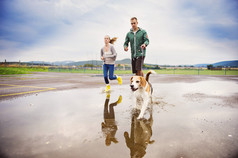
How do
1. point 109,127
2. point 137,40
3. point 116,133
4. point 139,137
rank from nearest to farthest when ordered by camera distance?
point 139,137, point 116,133, point 109,127, point 137,40

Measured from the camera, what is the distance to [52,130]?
7.06 ft

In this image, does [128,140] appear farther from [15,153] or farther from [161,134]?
[15,153]

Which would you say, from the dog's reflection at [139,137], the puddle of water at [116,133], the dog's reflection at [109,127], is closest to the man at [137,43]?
the puddle of water at [116,133]

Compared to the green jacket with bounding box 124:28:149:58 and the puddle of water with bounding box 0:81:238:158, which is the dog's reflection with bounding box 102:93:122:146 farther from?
the green jacket with bounding box 124:28:149:58

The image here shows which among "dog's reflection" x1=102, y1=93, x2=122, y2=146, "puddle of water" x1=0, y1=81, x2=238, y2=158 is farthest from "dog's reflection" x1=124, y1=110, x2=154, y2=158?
"dog's reflection" x1=102, y1=93, x2=122, y2=146

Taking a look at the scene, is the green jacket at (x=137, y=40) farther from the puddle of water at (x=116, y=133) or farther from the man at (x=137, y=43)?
the puddle of water at (x=116, y=133)

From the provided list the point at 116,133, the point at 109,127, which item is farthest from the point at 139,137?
the point at 109,127

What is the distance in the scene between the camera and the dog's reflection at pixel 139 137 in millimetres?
1588

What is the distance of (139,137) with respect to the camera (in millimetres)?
1912

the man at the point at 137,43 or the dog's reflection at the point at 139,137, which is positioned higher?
the man at the point at 137,43

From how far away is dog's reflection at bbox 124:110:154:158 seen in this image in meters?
1.59

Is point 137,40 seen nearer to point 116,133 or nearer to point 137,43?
point 137,43

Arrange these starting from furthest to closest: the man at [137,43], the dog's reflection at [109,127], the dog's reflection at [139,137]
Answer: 1. the man at [137,43]
2. the dog's reflection at [109,127]
3. the dog's reflection at [139,137]

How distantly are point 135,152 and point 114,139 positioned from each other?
39 centimetres
